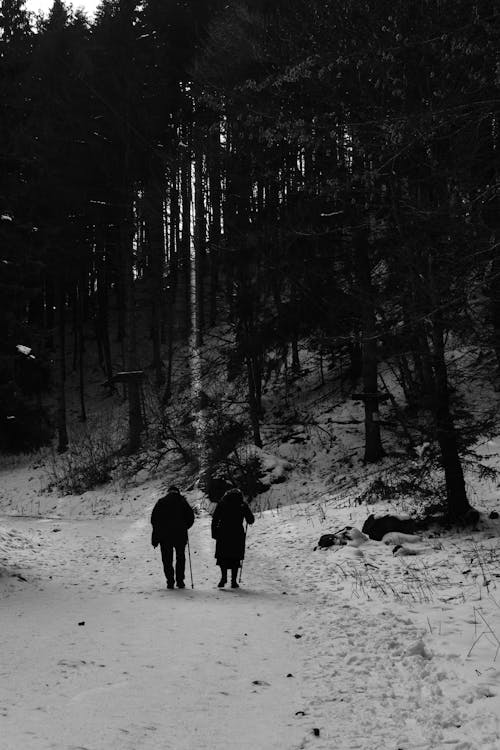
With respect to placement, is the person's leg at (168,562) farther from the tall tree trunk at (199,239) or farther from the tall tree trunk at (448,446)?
the tall tree trunk at (199,239)

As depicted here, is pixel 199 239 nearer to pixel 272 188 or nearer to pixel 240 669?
pixel 272 188

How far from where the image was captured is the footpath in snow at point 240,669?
4539 millimetres

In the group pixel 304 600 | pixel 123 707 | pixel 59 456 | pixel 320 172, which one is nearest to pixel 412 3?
pixel 123 707

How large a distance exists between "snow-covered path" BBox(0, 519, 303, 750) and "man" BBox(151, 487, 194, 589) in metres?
0.44

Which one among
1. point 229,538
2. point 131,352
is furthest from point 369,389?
point 131,352

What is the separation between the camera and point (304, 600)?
8.95 meters

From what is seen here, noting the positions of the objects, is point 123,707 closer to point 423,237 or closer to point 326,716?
point 326,716

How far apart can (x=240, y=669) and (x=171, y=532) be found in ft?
15.5

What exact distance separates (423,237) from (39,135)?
22763 mm

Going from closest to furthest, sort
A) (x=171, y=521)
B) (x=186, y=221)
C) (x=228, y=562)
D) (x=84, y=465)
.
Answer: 1. (x=228, y=562)
2. (x=171, y=521)
3. (x=84, y=465)
4. (x=186, y=221)

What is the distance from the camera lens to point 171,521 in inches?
419

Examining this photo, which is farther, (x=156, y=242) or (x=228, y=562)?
(x=156, y=242)

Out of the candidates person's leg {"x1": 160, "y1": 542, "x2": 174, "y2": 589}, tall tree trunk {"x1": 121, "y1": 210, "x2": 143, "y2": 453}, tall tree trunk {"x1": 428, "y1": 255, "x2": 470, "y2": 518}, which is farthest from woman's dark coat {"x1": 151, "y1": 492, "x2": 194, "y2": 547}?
tall tree trunk {"x1": 121, "y1": 210, "x2": 143, "y2": 453}

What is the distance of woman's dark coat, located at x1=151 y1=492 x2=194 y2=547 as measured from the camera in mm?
10570
